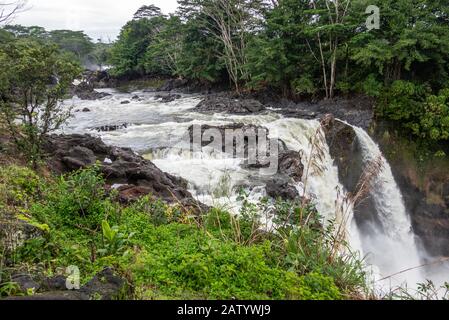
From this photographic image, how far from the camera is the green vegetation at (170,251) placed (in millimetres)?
3123

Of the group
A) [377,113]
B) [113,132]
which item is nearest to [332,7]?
[377,113]

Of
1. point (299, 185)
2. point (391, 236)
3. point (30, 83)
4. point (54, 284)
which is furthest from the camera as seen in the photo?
point (391, 236)

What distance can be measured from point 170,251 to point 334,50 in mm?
16076

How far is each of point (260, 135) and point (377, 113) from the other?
6875 mm

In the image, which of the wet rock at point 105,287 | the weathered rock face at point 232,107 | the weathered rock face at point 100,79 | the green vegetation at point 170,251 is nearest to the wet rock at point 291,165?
the green vegetation at point 170,251

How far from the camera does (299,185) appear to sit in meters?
9.65

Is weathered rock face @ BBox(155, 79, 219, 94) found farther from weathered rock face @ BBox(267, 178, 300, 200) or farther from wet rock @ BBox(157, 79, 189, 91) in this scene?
weathered rock face @ BBox(267, 178, 300, 200)

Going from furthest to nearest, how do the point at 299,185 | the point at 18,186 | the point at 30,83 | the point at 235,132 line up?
the point at 235,132 < the point at 299,185 < the point at 30,83 < the point at 18,186

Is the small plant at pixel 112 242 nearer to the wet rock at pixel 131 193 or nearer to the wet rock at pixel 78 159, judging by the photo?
the wet rock at pixel 131 193

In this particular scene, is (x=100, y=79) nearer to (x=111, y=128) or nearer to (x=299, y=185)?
(x=111, y=128)

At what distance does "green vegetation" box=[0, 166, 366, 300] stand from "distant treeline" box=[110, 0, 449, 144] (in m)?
12.7

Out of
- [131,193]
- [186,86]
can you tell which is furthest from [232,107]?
[186,86]

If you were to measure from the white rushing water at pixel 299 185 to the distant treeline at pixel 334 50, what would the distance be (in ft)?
10.1

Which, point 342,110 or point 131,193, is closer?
point 131,193
